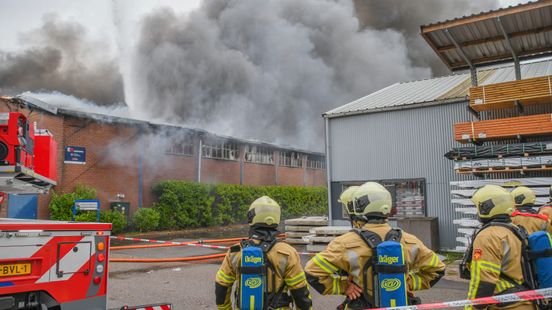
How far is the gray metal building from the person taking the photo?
39.8 feet

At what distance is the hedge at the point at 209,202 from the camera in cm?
2003

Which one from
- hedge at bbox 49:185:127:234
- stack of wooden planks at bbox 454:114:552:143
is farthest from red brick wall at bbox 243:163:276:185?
stack of wooden planks at bbox 454:114:552:143

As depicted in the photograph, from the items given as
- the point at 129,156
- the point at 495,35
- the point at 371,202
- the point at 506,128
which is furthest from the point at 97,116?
the point at 371,202

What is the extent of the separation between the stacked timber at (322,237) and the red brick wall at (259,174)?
14.3m

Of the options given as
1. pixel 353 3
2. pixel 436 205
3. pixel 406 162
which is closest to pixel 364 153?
pixel 406 162

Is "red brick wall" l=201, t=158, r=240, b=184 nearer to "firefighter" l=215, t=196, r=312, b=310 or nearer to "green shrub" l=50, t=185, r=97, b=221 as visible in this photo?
"green shrub" l=50, t=185, r=97, b=221

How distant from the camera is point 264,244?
3.01 metres

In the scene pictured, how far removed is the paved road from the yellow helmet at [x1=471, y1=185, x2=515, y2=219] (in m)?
3.39

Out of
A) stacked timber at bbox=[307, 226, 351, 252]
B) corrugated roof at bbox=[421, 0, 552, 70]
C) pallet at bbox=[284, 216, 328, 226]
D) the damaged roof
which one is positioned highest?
corrugated roof at bbox=[421, 0, 552, 70]

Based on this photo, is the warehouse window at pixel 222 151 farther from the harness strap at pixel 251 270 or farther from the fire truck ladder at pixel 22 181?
the harness strap at pixel 251 270

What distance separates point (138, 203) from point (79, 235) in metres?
16.3

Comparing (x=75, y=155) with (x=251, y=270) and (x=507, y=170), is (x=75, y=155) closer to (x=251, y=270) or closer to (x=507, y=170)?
(x=507, y=170)

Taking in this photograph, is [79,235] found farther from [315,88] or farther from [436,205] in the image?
[315,88]

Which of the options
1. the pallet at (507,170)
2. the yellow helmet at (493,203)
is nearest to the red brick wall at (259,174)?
the pallet at (507,170)
